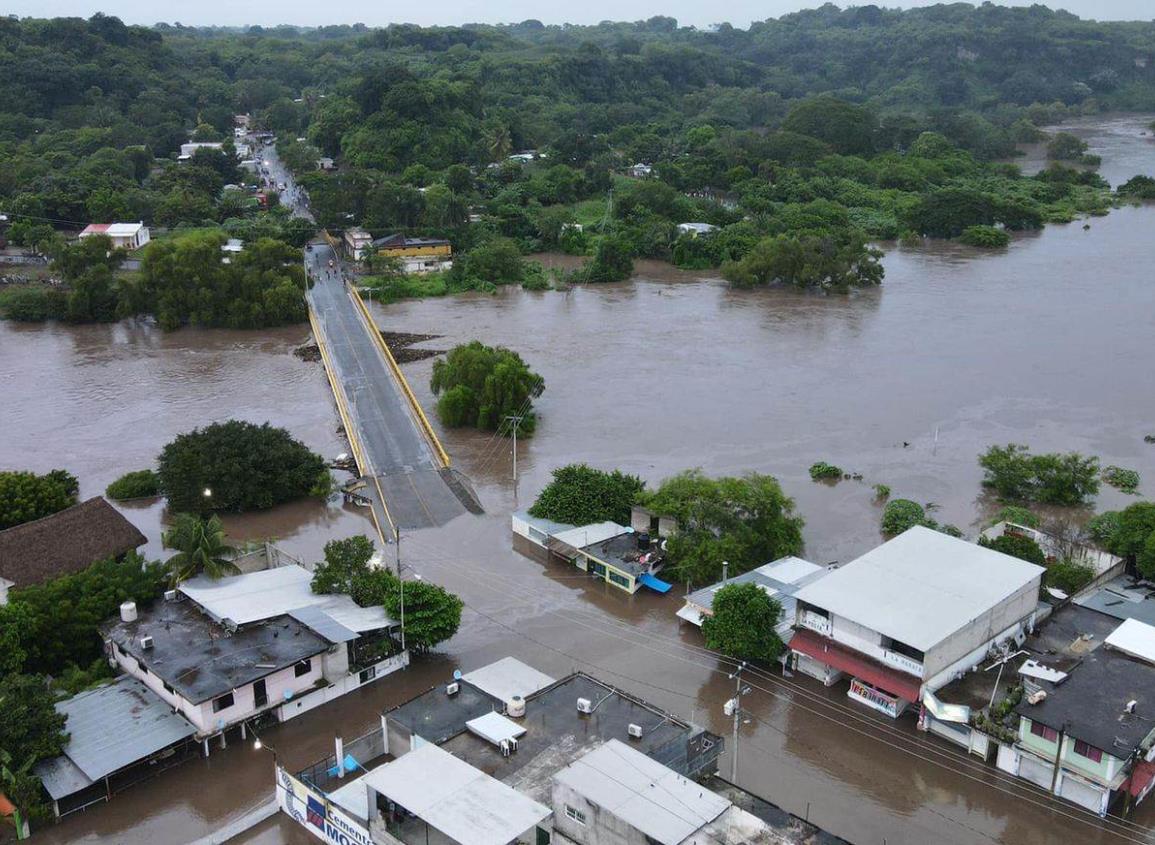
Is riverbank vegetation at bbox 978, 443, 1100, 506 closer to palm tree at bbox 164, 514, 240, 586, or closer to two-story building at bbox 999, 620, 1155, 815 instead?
two-story building at bbox 999, 620, 1155, 815

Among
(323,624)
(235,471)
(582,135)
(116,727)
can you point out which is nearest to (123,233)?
(235,471)

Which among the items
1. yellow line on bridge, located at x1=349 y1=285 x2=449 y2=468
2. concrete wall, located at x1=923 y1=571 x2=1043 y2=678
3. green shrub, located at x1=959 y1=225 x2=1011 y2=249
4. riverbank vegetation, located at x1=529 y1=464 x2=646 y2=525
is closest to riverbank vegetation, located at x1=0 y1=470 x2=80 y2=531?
yellow line on bridge, located at x1=349 y1=285 x2=449 y2=468

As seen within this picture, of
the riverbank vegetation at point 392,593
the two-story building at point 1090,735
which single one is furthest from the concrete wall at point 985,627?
the riverbank vegetation at point 392,593

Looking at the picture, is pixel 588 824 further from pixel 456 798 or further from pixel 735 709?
pixel 735 709

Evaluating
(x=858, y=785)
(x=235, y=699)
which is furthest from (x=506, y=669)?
(x=858, y=785)

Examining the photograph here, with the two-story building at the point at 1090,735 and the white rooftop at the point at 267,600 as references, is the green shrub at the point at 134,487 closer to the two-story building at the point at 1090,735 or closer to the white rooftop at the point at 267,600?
the white rooftop at the point at 267,600
